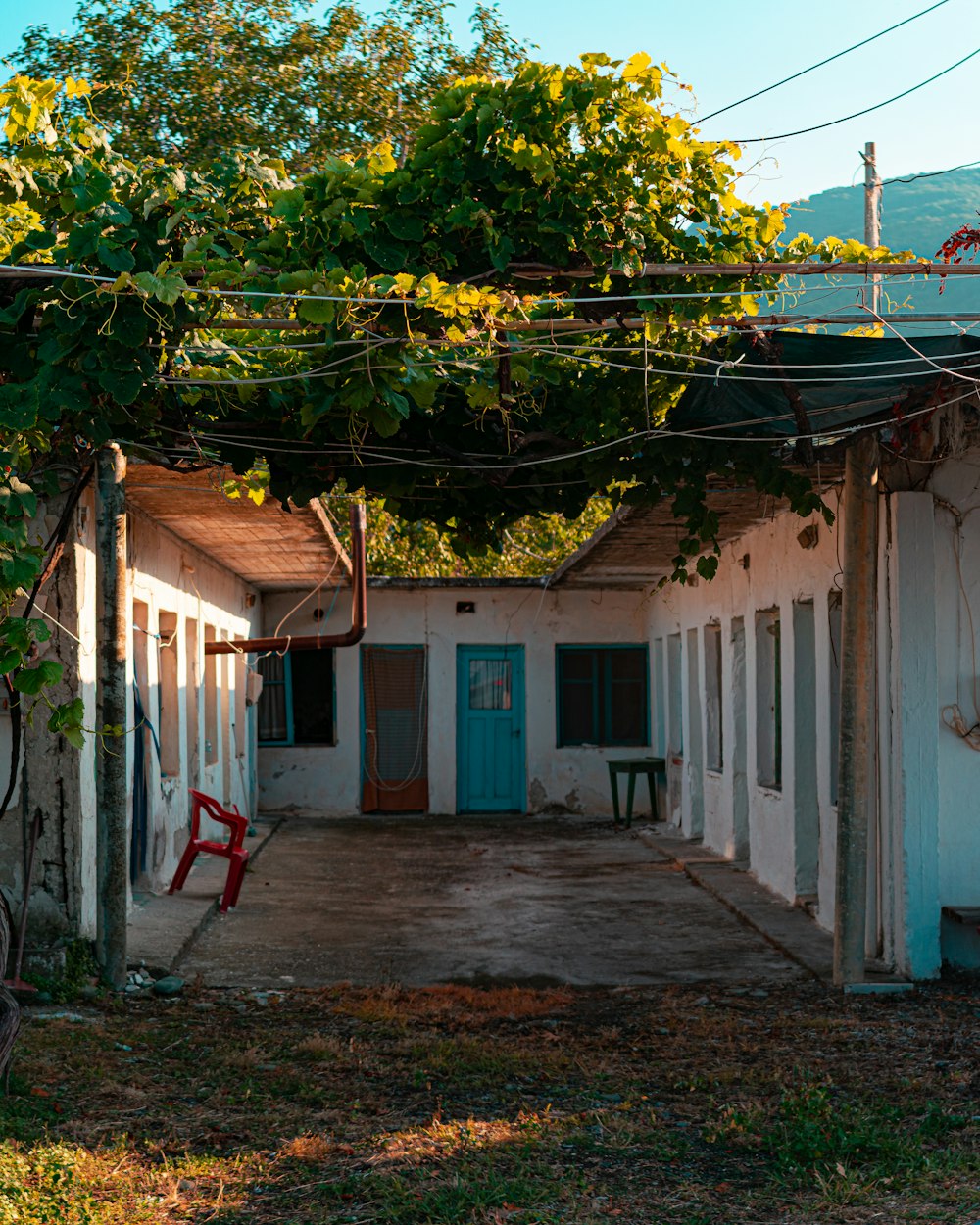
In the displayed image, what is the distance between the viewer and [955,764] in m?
7.59

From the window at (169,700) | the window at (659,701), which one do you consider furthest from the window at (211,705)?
the window at (659,701)

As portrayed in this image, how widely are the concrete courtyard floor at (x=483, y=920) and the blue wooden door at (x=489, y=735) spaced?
3.32 m

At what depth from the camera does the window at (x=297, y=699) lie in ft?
60.1

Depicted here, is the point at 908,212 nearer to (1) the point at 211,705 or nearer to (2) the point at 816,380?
(1) the point at 211,705

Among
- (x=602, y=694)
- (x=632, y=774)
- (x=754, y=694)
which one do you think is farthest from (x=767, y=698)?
(x=602, y=694)

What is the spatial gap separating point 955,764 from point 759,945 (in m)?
2.01

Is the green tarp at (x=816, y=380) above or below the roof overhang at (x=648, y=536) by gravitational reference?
above

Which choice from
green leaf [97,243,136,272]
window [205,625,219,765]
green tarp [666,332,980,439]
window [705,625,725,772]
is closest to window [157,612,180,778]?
window [205,625,219,765]

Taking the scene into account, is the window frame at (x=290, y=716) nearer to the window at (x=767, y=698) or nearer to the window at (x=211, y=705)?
the window at (x=211, y=705)

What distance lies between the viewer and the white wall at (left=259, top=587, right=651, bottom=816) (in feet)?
59.4

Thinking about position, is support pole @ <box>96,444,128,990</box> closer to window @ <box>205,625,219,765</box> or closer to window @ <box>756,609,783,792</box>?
window @ <box>756,609,783,792</box>

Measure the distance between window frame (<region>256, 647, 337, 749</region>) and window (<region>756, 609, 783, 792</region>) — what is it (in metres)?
7.93

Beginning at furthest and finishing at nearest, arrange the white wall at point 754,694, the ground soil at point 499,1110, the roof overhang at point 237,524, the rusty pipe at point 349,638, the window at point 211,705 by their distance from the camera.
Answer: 1. the window at point 211,705
2. the rusty pipe at point 349,638
3. the white wall at point 754,694
4. the roof overhang at point 237,524
5. the ground soil at point 499,1110

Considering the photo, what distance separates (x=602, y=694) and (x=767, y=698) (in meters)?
7.19
